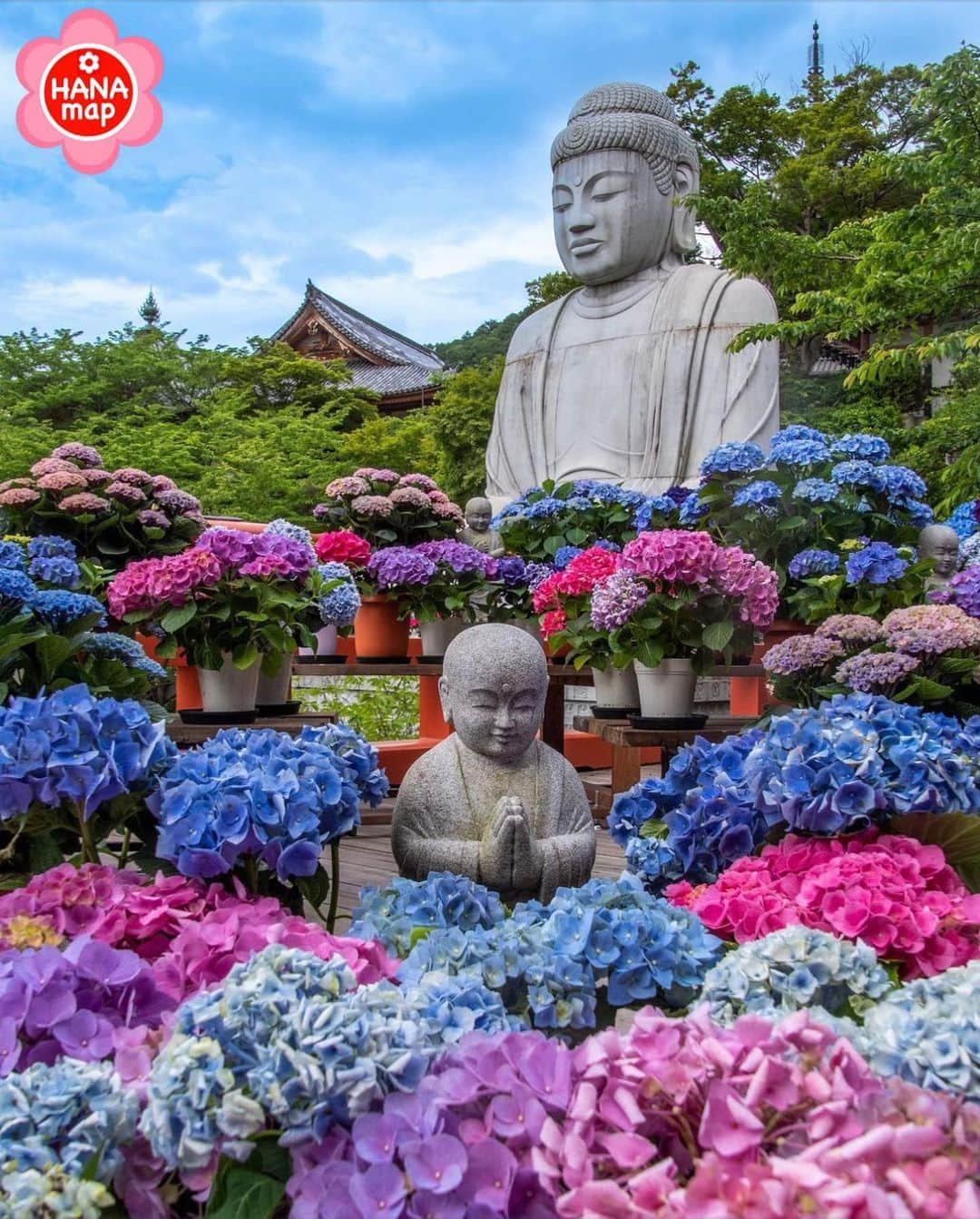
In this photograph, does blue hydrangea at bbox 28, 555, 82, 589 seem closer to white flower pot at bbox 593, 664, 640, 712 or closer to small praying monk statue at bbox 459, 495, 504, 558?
white flower pot at bbox 593, 664, 640, 712

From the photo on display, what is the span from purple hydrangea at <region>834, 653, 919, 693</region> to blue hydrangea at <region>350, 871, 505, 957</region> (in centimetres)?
104

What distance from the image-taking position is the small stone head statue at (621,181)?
6.18 meters

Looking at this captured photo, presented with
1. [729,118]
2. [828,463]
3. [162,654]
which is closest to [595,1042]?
[162,654]

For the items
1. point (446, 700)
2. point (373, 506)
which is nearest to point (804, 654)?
point (446, 700)

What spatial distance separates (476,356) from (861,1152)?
19.6m

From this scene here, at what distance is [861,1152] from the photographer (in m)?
0.93

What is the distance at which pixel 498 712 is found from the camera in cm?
226

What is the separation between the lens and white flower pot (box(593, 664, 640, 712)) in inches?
140

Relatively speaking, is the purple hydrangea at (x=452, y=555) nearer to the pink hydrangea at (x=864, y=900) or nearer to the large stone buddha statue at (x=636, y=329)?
the large stone buddha statue at (x=636, y=329)

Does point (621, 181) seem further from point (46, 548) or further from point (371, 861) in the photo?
point (371, 861)

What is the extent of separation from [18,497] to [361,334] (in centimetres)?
2104

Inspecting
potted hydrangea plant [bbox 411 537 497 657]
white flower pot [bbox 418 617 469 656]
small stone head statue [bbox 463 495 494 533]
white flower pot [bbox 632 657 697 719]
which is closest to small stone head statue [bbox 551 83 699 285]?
small stone head statue [bbox 463 495 494 533]

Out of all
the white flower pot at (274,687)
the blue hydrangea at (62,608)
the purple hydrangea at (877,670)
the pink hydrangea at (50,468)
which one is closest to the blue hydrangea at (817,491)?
the purple hydrangea at (877,670)

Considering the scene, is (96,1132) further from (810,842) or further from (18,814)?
(810,842)
